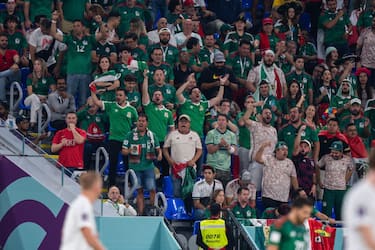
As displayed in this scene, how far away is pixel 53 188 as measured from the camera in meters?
20.9

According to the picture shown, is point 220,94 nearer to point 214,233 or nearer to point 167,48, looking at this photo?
point 167,48

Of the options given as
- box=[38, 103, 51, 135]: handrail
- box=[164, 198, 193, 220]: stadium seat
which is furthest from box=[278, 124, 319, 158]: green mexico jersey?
box=[38, 103, 51, 135]: handrail

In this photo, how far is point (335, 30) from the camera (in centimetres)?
2653

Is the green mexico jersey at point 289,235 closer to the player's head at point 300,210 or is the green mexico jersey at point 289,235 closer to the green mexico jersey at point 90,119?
the player's head at point 300,210

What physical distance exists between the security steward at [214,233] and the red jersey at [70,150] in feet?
9.88

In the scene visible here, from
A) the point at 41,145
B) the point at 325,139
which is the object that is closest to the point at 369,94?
the point at 325,139

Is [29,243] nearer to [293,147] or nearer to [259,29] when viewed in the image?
[293,147]

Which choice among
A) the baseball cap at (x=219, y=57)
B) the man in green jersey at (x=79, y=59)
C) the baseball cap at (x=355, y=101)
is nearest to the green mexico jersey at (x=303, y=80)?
the baseball cap at (x=355, y=101)

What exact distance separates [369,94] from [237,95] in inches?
116

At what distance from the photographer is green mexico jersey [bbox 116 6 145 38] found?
971 inches

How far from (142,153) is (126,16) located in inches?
182

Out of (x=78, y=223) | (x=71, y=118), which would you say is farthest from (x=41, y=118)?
(x=78, y=223)

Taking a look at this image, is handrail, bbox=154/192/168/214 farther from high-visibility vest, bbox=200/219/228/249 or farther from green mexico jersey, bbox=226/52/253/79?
green mexico jersey, bbox=226/52/253/79

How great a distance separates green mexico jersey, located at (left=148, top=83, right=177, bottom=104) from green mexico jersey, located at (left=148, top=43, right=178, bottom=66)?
3.66 feet
